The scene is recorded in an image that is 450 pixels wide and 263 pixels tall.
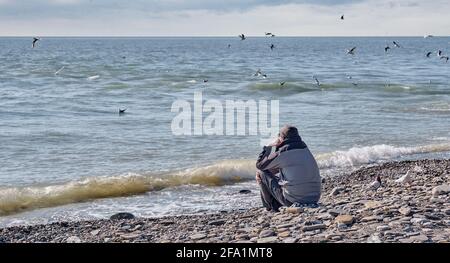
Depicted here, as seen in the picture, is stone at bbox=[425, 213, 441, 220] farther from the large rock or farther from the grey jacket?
the large rock

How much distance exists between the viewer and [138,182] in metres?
14.8

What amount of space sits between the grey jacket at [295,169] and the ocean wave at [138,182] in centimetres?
548

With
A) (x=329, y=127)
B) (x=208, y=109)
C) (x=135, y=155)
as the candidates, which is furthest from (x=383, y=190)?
(x=208, y=109)

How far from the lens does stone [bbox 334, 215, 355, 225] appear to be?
8188 millimetres

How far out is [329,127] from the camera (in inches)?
922

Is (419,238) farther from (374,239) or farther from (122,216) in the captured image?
(122,216)

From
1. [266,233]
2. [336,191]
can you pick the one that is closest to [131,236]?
[266,233]

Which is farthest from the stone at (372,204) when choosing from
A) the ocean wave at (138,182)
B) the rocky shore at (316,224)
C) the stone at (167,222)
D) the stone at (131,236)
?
the ocean wave at (138,182)

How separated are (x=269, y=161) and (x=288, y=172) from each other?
310 millimetres

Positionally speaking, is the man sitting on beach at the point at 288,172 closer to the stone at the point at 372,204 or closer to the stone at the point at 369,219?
the stone at the point at 372,204

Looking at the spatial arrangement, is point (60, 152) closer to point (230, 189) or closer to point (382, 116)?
point (230, 189)

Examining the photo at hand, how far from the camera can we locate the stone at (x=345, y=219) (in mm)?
8188

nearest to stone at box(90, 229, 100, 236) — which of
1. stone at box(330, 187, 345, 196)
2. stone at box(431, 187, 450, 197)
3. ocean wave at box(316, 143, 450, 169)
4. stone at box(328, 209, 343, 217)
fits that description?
stone at box(328, 209, 343, 217)
